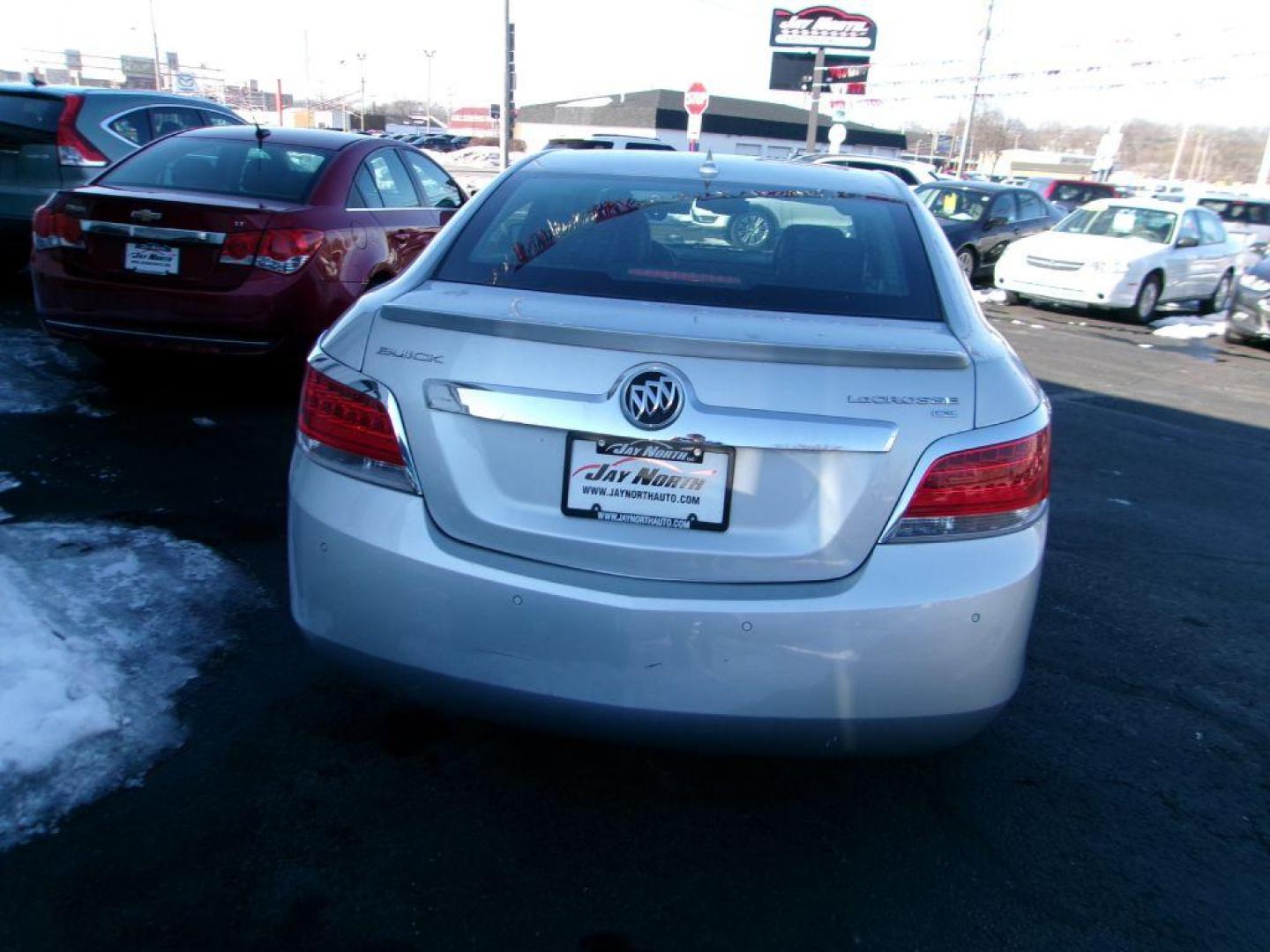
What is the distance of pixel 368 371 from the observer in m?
2.39

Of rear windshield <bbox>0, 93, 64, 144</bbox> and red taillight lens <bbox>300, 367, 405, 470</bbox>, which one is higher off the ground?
rear windshield <bbox>0, 93, 64, 144</bbox>

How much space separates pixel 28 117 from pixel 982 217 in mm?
13001

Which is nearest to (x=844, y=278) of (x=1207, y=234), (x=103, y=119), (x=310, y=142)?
(x=310, y=142)

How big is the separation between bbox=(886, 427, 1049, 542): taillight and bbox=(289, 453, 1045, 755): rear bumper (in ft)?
0.12

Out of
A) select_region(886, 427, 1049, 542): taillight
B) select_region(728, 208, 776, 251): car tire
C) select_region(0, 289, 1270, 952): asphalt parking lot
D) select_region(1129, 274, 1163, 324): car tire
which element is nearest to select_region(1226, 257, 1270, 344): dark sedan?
select_region(1129, 274, 1163, 324): car tire

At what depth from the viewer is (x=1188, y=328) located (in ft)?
44.0

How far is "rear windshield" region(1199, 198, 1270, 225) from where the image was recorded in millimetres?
24641

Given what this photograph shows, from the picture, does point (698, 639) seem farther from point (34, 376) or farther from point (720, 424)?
point (34, 376)

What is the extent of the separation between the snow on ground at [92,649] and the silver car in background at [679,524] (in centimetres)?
78

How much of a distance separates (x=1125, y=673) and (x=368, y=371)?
275 centimetres

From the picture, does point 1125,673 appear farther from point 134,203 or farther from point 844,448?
point 134,203

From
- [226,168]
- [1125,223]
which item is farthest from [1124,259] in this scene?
[226,168]

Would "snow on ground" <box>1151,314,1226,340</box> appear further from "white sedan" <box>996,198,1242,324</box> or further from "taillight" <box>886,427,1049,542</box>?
"taillight" <box>886,427,1049,542</box>

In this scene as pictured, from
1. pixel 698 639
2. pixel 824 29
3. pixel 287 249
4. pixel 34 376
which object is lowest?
pixel 34 376
